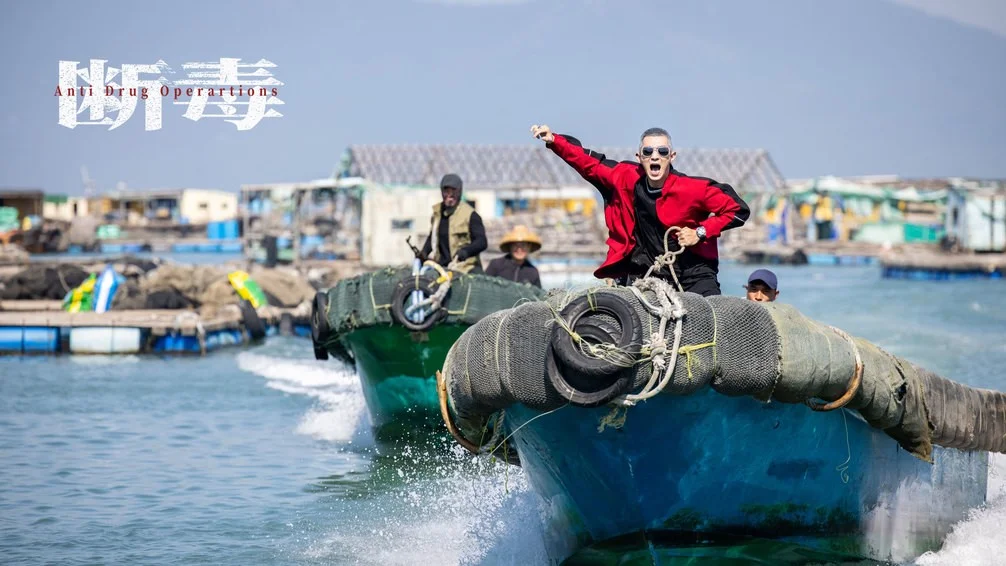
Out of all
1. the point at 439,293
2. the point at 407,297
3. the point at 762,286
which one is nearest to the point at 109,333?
the point at 407,297

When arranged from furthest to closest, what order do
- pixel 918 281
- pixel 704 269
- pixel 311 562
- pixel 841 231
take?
pixel 841 231 < pixel 918 281 < pixel 311 562 < pixel 704 269

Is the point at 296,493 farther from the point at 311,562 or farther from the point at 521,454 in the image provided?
the point at 521,454

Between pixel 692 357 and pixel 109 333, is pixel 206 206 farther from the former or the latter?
pixel 692 357

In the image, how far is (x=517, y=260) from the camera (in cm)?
1230

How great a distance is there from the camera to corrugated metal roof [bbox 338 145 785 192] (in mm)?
71188

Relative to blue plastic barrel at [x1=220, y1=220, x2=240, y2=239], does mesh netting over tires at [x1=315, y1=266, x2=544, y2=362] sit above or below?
above

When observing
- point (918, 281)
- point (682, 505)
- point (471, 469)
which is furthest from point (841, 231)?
point (682, 505)

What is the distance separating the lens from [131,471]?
11.7 m

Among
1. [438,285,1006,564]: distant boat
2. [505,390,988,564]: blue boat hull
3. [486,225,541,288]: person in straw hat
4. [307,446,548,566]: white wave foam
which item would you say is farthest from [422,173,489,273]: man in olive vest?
[505,390,988,564]: blue boat hull

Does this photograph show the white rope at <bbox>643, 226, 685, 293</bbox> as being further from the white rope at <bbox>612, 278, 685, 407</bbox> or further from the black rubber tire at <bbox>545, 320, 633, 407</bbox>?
the black rubber tire at <bbox>545, 320, 633, 407</bbox>

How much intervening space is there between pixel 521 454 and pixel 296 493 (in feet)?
14.0

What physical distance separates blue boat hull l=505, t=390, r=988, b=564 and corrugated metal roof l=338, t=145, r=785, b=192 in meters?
61.7

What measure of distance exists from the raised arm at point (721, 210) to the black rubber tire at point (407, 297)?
4652 millimetres

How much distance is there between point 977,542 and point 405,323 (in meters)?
5.17
